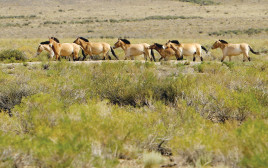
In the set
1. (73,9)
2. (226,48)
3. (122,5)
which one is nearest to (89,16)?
(73,9)

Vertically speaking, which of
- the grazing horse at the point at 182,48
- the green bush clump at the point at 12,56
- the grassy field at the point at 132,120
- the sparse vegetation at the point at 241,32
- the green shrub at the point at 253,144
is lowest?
the sparse vegetation at the point at 241,32

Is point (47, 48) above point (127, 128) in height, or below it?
below

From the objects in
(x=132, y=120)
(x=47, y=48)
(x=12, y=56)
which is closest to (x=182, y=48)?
(x=47, y=48)

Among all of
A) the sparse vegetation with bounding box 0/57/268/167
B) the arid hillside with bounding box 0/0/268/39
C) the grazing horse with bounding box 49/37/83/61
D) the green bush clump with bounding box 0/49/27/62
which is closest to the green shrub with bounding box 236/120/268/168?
the sparse vegetation with bounding box 0/57/268/167

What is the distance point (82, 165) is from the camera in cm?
447

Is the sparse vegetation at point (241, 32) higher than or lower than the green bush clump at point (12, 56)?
lower

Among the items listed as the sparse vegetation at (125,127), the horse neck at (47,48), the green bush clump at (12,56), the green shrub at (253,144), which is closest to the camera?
the green shrub at (253,144)

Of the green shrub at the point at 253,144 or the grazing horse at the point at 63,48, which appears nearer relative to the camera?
the green shrub at the point at 253,144

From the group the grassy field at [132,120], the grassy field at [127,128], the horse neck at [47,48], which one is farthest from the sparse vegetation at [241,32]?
the grassy field at [127,128]

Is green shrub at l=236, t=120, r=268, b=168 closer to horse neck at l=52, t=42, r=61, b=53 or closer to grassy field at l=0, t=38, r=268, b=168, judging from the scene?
grassy field at l=0, t=38, r=268, b=168

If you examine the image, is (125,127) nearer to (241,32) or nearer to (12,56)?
(12,56)

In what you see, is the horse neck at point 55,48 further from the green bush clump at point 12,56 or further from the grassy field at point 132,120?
the green bush clump at point 12,56

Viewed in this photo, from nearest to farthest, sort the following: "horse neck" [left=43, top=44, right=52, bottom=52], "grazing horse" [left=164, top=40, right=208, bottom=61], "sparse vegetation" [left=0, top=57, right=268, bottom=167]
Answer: "sparse vegetation" [left=0, top=57, right=268, bottom=167] → "horse neck" [left=43, top=44, right=52, bottom=52] → "grazing horse" [left=164, top=40, right=208, bottom=61]

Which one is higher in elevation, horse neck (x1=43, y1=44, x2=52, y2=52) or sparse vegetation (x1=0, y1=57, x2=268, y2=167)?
sparse vegetation (x1=0, y1=57, x2=268, y2=167)
